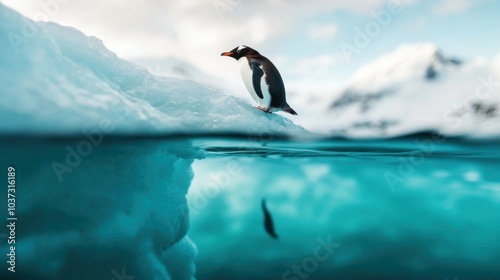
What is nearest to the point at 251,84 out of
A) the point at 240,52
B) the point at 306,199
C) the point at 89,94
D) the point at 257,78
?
the point at 257,78

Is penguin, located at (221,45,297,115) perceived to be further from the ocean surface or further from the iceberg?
the ocean surface

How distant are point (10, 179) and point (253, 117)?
5.04 m

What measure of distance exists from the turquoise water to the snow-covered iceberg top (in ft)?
9.28

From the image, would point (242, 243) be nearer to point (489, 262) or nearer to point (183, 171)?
point (183, 171)

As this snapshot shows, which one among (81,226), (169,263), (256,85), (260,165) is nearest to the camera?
(256,85)

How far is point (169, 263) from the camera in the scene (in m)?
7.78

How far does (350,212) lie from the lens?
47.7 feet

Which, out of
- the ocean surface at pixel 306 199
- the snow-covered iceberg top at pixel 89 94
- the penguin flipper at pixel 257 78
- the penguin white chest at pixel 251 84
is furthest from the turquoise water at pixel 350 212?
the penguin flipper at pixel 257 78

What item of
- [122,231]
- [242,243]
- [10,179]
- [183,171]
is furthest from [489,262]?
[10,179]

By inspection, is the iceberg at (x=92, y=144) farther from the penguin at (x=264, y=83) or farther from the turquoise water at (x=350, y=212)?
the turquoise water at (x=350, y=212)

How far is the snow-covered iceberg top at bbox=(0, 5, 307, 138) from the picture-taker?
5.24m

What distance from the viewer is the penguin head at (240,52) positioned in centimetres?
→ 667

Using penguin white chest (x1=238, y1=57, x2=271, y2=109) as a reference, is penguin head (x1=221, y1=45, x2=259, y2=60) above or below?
above

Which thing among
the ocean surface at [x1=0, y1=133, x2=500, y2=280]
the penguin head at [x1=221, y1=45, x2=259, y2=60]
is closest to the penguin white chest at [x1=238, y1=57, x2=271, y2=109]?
the penguin head at [x1=221, y1=45, x2=259, y2=60]
